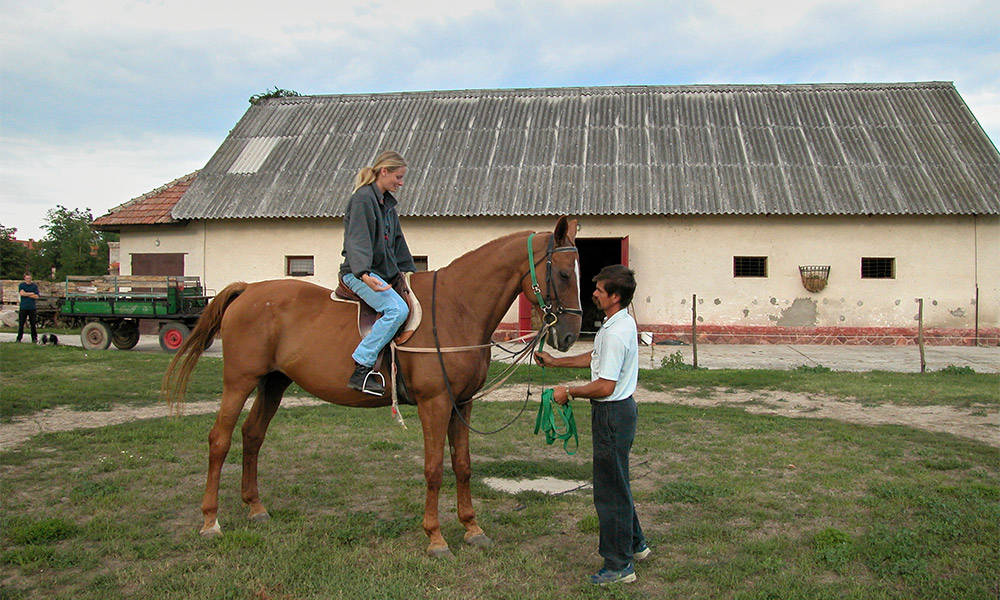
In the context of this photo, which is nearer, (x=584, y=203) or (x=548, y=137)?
(x=584, y=203)

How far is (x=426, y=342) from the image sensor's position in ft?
14.5

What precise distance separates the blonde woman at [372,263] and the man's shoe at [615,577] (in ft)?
5.77

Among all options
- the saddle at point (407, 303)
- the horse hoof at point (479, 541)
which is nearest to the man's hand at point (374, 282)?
the saddle at point (407, 303)

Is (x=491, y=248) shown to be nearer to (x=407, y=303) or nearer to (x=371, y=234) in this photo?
(x=407, y=303)

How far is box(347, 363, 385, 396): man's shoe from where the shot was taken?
14.4 feet

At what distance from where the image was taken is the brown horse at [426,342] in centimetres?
423

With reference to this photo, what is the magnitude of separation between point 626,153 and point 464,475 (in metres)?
15.2

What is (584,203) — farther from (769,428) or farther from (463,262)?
(463,262)

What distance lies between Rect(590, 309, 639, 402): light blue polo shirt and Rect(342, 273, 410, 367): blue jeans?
4.32 ft

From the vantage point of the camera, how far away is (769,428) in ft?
24.4

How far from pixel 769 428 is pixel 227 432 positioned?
5581 millimetres

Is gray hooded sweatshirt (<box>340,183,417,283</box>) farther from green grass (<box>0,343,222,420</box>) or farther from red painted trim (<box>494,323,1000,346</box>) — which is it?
red painted trim (<box>494,323,1000,346</box>)

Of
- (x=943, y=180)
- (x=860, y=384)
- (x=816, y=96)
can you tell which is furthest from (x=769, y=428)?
(x=816, y=96)

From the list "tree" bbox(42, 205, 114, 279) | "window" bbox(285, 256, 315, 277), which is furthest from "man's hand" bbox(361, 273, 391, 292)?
"tree" bbox(42, 205, 114, 279)
